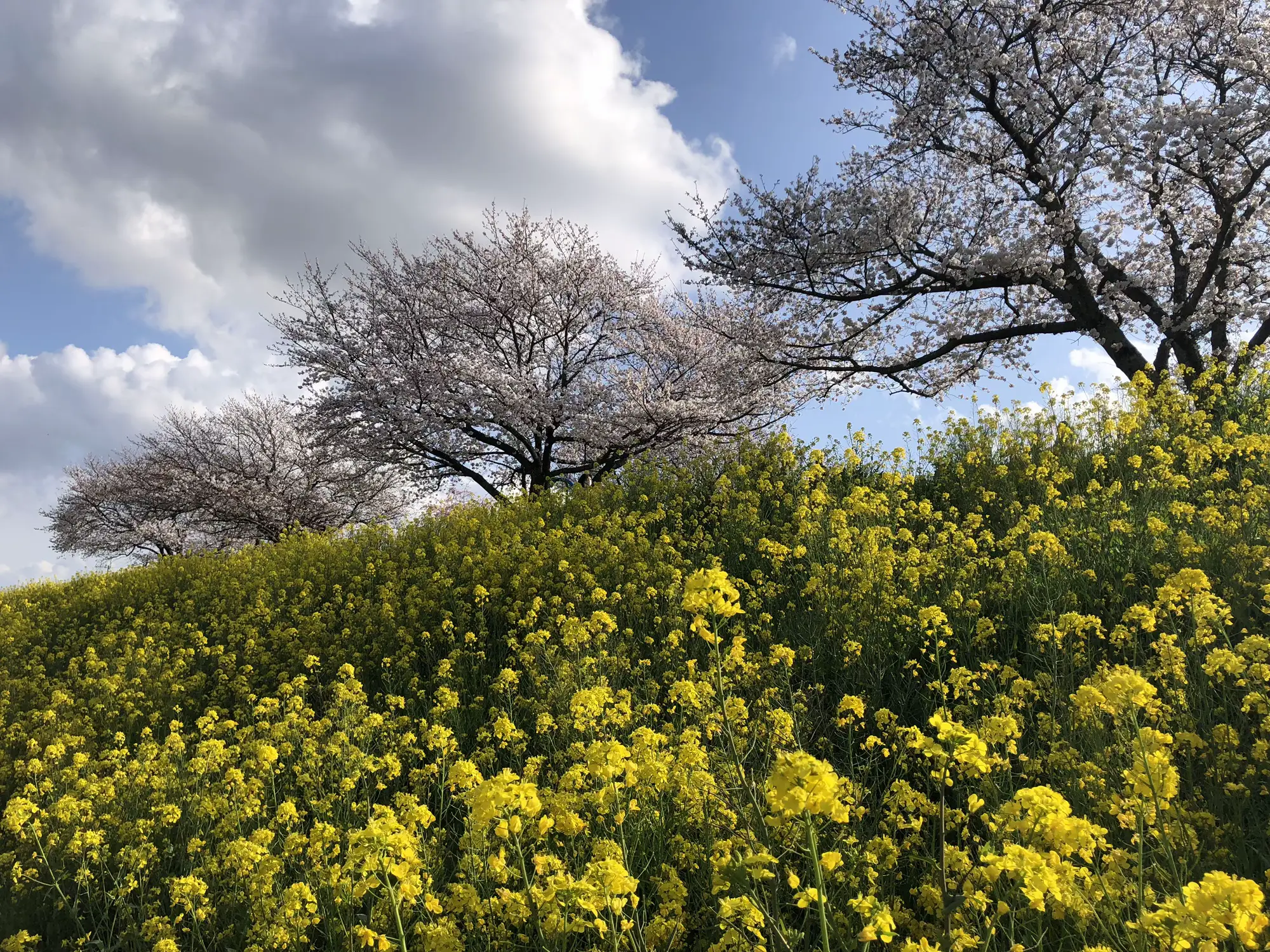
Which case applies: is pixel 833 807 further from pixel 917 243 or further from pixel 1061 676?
pixel 917 243

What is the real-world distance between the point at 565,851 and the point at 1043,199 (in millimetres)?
12942

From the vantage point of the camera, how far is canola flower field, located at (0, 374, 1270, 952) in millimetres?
2645

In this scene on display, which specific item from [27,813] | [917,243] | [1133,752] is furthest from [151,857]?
[917,243]

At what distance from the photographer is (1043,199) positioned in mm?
12156

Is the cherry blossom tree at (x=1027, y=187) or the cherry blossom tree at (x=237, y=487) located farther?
the cherry blossom tree at (x=237, y=487)

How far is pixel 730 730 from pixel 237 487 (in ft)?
84.1

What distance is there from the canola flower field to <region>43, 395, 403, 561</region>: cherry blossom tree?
14.2 m

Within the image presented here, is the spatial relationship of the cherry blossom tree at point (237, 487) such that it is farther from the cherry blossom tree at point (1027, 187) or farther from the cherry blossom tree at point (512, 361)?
the cherry blossom tree at point (1027, 187)

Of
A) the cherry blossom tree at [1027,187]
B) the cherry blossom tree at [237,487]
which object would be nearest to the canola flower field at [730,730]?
the cherry blossom tree at [1027,187]

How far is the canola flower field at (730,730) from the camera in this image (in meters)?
2.64

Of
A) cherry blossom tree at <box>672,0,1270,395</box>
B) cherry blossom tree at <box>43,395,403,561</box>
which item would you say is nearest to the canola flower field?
cherry blossom tree at <box>672,0,1270,395</box>

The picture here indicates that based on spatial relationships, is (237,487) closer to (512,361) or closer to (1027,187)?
(512,361)

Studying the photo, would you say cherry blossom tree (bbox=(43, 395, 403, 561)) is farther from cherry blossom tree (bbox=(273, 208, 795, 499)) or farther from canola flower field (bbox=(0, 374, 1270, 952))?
canola flower field (bbox=(0, 374, 1270, 952))

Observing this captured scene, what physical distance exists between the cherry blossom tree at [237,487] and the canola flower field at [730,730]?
559 inches
